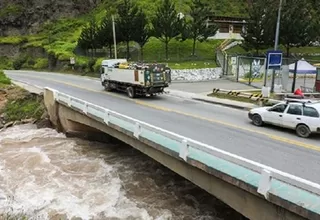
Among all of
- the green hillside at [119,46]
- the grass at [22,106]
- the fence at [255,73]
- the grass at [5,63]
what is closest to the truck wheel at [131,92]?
the grass at [22,106]

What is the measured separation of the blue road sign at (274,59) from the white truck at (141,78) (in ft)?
23.3

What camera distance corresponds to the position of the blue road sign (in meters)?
24.5

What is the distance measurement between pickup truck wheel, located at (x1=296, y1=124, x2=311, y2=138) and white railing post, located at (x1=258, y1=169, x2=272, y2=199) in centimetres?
759

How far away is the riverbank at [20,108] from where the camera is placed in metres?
26.8

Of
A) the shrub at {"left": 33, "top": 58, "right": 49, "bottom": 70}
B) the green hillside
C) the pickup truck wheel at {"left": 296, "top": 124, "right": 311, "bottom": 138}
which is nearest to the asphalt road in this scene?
the pickup truck wheel at {"left": 296, "top": 124, "right": 311, "bottom": 138}

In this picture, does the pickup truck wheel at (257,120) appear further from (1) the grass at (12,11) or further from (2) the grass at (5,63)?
(1) the grass at (12,11)

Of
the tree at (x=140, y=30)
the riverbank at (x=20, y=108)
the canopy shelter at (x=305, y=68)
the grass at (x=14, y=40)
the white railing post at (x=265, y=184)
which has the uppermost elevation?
the tree at (x=140, y=30)

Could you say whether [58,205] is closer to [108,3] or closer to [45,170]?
[45,170]

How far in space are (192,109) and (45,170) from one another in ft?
29.6

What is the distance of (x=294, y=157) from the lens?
1176cm

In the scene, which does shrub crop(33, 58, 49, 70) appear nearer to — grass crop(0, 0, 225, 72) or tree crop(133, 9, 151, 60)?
grass crop(0, 0, 225, 72)

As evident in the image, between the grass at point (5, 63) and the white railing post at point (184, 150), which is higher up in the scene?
the white railing post at point (184, 150)

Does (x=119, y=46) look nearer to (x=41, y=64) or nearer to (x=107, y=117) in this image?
(x=41, y=64)

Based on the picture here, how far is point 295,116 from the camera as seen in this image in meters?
15.3
